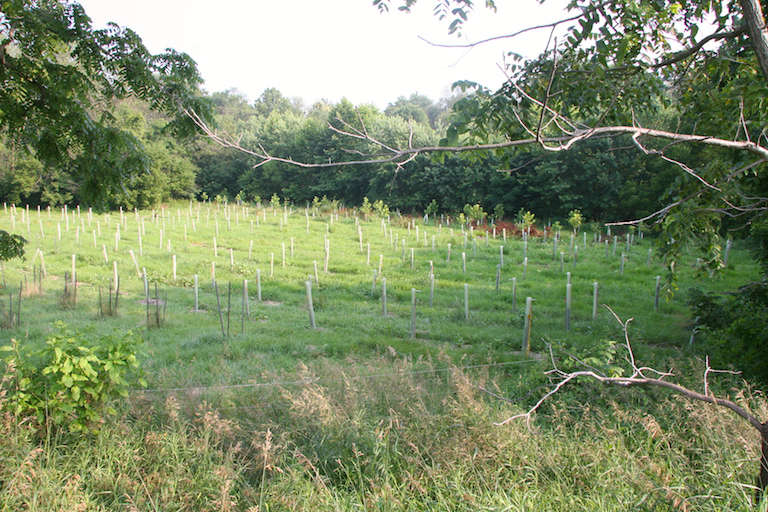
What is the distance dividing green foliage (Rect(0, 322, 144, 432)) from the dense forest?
56.8ft

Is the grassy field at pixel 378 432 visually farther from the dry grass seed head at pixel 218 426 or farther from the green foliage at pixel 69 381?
the green foliage at pixel 69 381

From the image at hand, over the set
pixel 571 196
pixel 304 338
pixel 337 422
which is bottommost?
pixel 304 338

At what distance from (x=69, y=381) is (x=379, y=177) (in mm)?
34966

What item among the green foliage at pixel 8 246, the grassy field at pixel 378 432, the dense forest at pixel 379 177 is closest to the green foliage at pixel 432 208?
the dense forest at pixel 379 177

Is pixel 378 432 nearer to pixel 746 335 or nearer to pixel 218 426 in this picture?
pixel 218 426

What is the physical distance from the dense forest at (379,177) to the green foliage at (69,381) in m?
17.3

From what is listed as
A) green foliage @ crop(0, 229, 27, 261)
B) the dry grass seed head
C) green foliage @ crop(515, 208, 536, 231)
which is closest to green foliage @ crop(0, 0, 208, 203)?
green foliage @ crop(0, 229, 27, 261)

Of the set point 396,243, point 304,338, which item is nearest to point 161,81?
point 304,338

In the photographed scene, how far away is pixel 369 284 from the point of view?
14.3 metres

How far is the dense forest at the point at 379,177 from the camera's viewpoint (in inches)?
1164

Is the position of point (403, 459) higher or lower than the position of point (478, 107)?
lower

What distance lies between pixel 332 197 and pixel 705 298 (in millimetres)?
37202

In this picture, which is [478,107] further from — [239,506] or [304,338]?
[304,338]

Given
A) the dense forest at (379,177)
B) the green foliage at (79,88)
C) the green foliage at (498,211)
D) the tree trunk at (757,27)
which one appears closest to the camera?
the tree trunk at (757,27)
